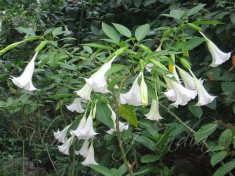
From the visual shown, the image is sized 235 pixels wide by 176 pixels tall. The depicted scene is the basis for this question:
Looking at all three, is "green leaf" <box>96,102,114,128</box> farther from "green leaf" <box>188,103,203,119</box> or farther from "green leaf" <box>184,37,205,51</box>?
"green leaf" <box>188,103,203,119</box>

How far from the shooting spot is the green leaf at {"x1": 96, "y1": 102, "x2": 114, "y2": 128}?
1.59 metres

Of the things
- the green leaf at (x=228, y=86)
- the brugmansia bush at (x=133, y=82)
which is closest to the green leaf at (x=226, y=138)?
the brugmansia bush at (x=133, y=82)

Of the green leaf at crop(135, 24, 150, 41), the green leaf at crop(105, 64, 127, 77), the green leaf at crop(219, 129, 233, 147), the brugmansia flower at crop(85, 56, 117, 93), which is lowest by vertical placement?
the green leaf at crop(219, 129, 233, 147)

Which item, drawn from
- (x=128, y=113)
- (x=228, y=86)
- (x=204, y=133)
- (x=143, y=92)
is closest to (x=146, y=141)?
(x=204, y=133)

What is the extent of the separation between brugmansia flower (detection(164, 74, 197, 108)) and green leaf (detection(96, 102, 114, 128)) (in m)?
0.28

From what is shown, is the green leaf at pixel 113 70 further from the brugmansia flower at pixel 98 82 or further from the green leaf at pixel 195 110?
the green leaf at pixel 195 110

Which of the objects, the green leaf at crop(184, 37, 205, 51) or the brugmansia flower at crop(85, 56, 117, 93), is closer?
the brugmansia flower at crop(85, 56, 117, 93)

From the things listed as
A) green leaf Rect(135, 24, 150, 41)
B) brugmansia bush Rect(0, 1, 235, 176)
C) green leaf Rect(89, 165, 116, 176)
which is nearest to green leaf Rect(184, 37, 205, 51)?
brugmansia bush Rect(0, 1, 235, 176)

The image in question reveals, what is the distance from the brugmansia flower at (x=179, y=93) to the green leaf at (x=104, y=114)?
0.91 feet

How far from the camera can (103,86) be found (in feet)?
4.41

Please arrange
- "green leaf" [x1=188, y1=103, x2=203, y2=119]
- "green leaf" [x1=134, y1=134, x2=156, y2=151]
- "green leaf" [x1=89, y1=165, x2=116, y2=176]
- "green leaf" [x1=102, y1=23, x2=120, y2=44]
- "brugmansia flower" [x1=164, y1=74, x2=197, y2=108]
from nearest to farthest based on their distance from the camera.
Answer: "brugmansia flower" [x1=164, y1=74, x2=197, y2=108] < "green leaf" [x1=102, y1=23, x2=120, y2=44] < "green leaf" [x1=89, y1=165, x2=116, y2=176] < "green leaf" [x1=134, y1=134, x2=156, y2=151] < "green leaf" [x1=188, y1=103, x2=203, y2=119]

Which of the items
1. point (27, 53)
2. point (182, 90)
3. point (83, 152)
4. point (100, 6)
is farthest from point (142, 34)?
point (100, 6)

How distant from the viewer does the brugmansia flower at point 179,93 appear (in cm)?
143

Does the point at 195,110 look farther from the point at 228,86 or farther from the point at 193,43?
the point at 193,43
